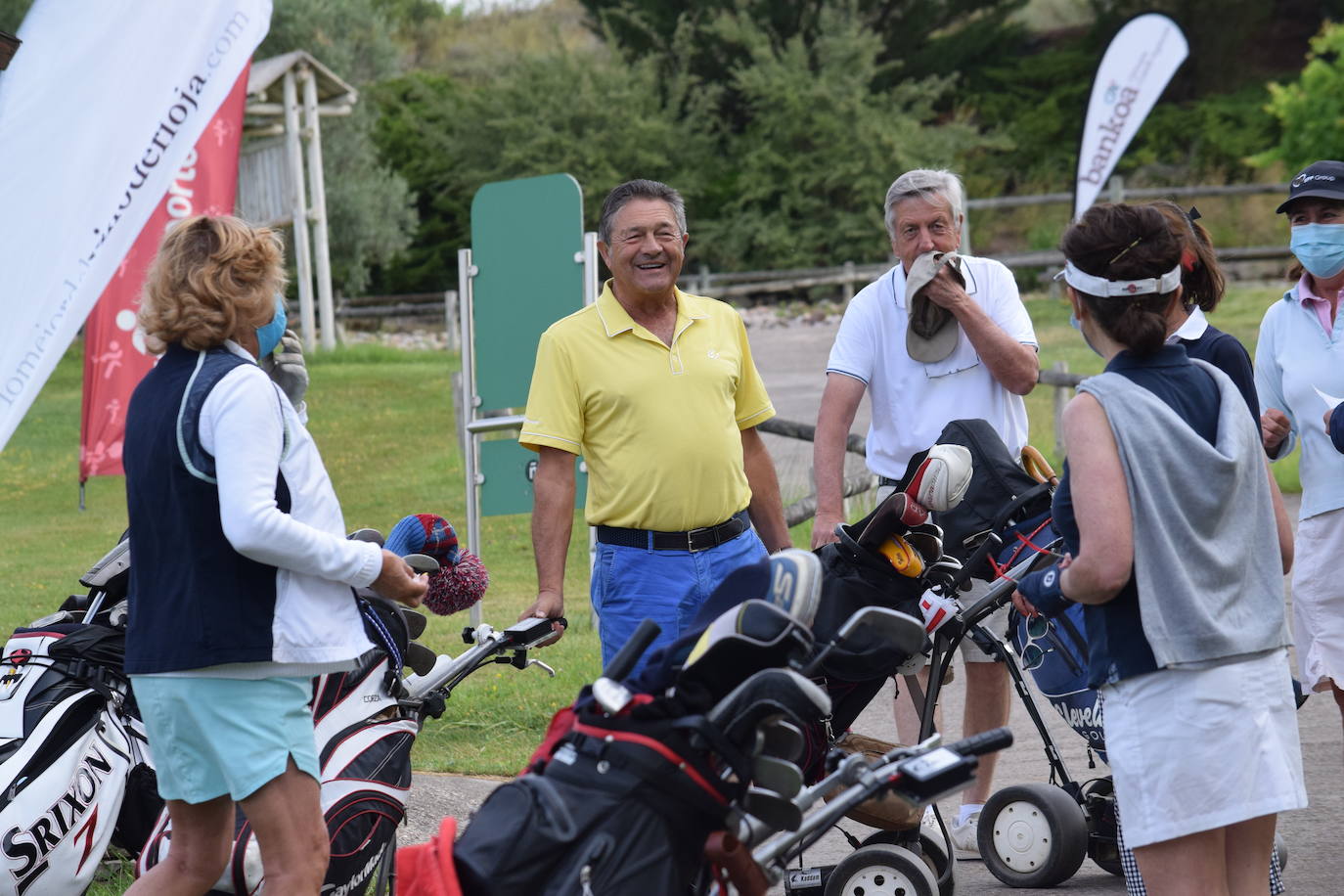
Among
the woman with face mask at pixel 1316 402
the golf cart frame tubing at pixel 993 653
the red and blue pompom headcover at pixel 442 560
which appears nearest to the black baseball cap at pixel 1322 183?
the woman with face mask at pixel 1316 402

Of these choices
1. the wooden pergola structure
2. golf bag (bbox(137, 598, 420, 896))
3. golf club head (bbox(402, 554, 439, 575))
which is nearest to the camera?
golf bag (bbox(137, 598, 420, 896))

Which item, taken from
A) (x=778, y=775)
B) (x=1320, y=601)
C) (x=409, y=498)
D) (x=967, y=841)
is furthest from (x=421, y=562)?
(x=409, y=498)

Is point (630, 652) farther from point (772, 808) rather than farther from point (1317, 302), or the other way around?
point (1317, 302)

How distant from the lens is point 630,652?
3141 mm

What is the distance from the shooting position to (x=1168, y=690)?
3156 millimetres

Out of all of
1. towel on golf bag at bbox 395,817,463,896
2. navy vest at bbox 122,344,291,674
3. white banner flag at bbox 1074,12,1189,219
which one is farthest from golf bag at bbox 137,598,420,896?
white banner flag at bbox 1074,12,1189,219

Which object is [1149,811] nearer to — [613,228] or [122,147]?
[613,228]

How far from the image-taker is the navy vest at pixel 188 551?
3.41 metres

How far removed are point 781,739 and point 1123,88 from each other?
15.1 meters

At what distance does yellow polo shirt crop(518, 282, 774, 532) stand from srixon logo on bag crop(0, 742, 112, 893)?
5.20 feet

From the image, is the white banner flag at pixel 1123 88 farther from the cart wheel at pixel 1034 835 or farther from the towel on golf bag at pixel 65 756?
the towel on golf bag at pixel 65 756

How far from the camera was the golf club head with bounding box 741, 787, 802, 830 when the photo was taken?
3043mm

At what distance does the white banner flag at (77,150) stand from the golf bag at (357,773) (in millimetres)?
2547

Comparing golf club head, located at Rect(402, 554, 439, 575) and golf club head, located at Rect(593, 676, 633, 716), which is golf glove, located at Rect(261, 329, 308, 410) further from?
golf club head, located at Rect(593, 676, 633, 716)
